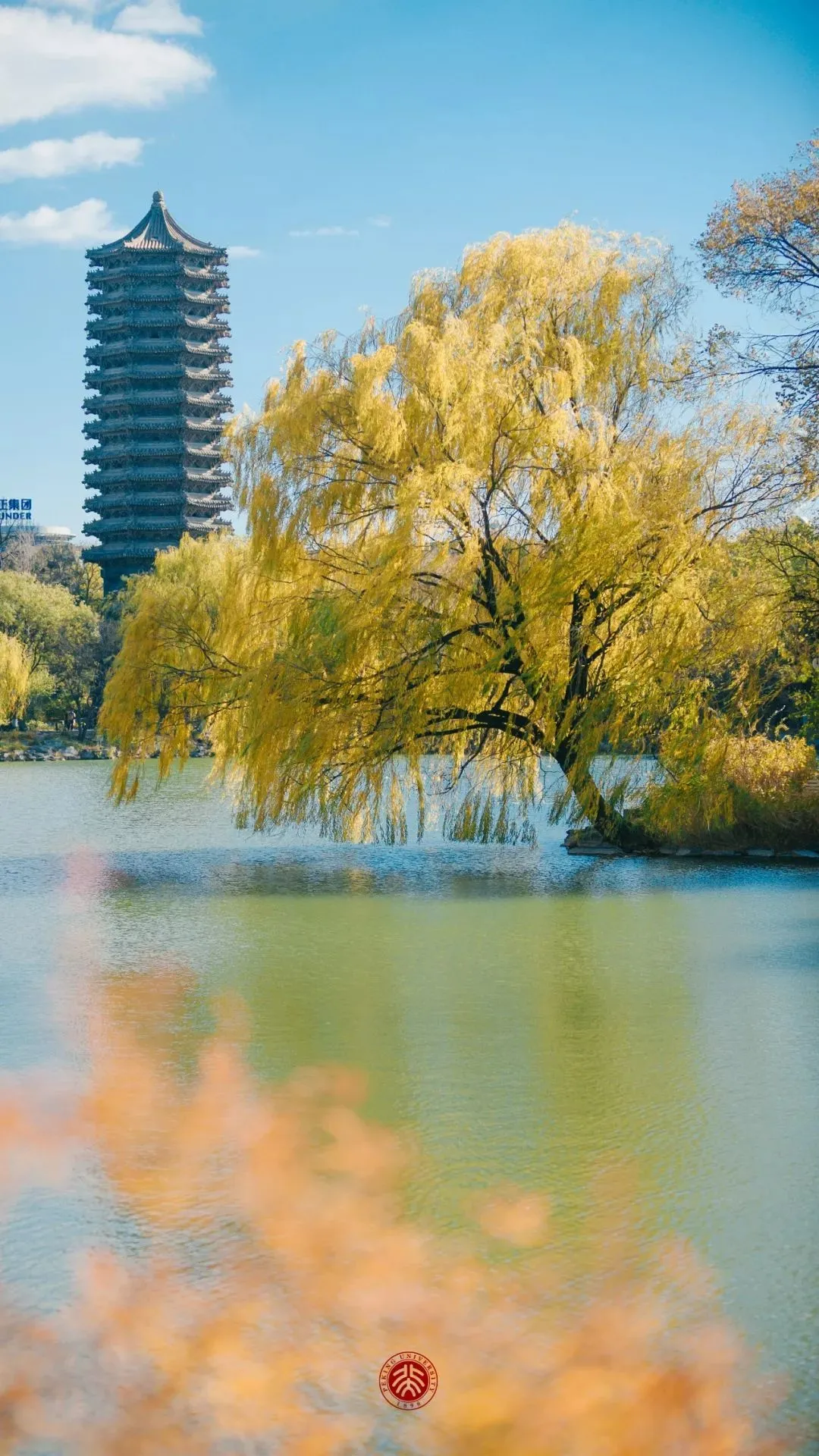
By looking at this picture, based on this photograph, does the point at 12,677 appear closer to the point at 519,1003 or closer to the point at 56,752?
the point at 56,752

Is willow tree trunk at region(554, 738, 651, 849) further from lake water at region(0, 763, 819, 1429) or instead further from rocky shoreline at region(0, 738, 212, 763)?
rocky shoreline at region(0, 738, 212, 763)

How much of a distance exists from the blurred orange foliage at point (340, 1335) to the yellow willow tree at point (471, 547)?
636 centimetres

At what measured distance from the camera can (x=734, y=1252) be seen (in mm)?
3814

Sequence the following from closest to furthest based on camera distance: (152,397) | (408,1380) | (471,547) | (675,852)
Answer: (408,1380) → (471,547) → (675,852) → (152,397)

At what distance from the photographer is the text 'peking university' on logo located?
3.08 meters

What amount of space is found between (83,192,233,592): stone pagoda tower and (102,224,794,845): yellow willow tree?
32.1 meters

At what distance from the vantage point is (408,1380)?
3141 mm

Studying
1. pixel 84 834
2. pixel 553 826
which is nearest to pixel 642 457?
pixel 553 826

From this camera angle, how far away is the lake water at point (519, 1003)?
417 cm

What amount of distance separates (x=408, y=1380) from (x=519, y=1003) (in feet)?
12.2

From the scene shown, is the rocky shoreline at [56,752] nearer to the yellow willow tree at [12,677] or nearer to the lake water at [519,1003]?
the yellow willow tree at [12,677]

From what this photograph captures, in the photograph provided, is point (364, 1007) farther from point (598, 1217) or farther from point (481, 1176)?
point (598, 1217)

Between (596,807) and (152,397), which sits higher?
(152,397)

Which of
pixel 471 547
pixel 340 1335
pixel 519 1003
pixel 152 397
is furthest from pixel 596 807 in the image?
pixel 152 397
